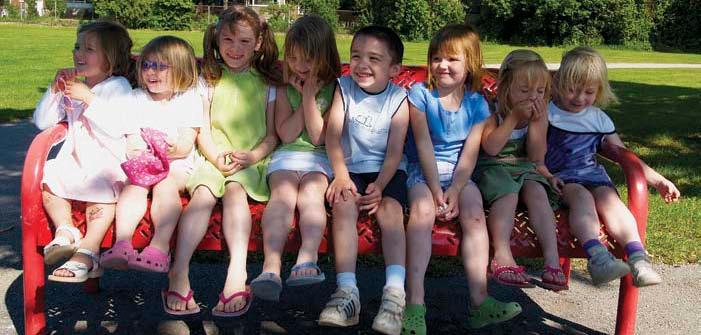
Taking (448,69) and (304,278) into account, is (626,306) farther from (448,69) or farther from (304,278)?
(304,278)

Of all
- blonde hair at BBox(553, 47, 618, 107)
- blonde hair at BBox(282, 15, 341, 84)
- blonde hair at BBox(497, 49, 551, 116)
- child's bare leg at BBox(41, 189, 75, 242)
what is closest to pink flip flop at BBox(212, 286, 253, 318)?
child's bare leg at BBox(41, 189, 75, 242)

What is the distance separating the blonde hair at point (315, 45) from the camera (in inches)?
139

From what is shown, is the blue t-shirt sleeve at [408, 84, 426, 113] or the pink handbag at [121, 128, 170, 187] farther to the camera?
the blue t-shirt sleeve at [408, 84, 426, 113]

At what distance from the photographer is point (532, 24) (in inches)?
1529

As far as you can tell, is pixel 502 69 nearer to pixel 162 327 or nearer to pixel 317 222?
pixel 317 222

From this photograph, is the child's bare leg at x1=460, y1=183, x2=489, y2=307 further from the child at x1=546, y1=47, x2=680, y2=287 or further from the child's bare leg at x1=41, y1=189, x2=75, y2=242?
the child's bare leg at x1=41, y1=189, x2=75, y2=242

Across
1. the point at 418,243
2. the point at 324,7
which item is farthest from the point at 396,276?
the point at 324,7

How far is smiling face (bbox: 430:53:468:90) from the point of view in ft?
11.5

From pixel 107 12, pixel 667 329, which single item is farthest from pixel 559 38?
pixel 667 329

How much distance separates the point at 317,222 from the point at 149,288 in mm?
1499

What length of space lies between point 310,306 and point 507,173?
1.32m

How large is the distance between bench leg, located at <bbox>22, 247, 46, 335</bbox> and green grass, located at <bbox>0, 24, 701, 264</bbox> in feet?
5.07

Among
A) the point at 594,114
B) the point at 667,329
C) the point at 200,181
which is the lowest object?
the point at 667,329

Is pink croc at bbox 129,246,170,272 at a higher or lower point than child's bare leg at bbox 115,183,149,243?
lower
